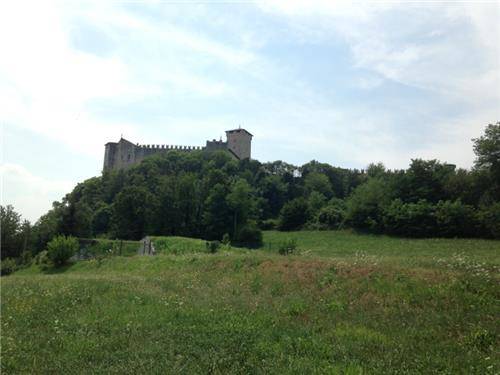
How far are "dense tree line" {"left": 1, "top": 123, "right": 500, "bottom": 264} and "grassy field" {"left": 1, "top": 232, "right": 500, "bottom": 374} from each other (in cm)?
4764

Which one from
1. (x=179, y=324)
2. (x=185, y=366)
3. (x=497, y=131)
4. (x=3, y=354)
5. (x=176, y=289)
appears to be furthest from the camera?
(x=497, y=131)

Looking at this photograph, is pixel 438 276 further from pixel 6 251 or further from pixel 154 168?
pixel 154 168

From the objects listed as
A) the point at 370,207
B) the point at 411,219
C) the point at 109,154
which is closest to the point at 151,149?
the point at 109,154

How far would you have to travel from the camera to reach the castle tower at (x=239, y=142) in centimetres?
15300

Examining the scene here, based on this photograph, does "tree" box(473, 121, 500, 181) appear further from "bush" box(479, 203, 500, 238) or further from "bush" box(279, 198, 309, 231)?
"bush" box(279, 198, 309, 231)

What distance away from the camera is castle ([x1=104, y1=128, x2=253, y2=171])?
148 m

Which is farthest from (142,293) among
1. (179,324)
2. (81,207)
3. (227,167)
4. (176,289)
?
(227,167)

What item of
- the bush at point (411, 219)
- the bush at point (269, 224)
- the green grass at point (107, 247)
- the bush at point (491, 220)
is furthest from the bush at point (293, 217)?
the green grass at point (107, 247)

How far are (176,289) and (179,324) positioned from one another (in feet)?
21.9

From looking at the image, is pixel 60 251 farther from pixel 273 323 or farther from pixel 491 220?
pixel 491 220

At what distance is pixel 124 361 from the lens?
798 cm

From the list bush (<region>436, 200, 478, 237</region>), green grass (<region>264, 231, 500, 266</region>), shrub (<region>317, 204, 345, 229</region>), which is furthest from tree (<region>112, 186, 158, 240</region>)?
bush (<region>436, 200, 478, 237</region>)

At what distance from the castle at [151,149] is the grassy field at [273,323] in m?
132

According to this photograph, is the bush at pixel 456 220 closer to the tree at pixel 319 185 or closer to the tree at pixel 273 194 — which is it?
the tree at pixel 273 194
